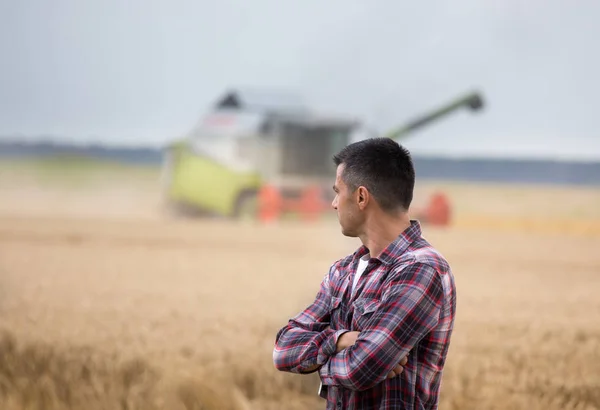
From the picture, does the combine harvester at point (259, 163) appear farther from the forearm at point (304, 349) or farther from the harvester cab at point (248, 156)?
the forearm at point (304, 349)

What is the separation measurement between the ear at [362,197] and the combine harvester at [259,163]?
6.92 meters

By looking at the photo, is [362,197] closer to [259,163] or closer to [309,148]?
[309,148]

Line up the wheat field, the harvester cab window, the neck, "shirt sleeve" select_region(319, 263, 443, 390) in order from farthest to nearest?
the harvester cab window < the wheat field < the neck < "shirt sleeve" select_region(319, 263, 443, 390)

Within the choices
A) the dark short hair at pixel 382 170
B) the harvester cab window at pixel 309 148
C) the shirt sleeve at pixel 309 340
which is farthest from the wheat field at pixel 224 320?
the harvester cab window at pixel 309 148

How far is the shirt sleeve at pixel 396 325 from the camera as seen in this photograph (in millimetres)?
1386

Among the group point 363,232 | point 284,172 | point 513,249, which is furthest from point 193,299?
point 284,172

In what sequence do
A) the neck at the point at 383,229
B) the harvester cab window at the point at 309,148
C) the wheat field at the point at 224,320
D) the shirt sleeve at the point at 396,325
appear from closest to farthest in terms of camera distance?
the shirt sleeve at the point at 396,325 → the neck at the point at 383,229 → the wheat field at the point at 224,320 → the harvester cab window at the point at 309,148

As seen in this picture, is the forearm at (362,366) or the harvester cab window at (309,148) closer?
the forearm at (362,366)

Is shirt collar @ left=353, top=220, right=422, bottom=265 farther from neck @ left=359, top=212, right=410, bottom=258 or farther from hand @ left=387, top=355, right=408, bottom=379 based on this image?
hand @ left=387, top=355, right=408, bottom=379

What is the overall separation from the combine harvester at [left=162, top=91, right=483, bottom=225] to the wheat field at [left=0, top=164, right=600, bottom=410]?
166 centimetres

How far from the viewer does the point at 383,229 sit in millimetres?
1494

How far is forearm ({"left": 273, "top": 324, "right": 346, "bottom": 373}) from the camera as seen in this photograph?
57.6 inches

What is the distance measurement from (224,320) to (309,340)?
2046mm

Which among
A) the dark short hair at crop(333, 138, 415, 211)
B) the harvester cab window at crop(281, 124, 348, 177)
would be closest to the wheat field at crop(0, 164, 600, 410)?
the dark short hair at crop(333, 138, 415, 211)
